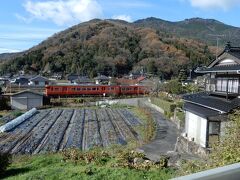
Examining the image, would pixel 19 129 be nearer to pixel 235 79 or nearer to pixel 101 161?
pixel 101 161

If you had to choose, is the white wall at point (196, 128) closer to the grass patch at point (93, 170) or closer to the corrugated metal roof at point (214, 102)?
the corrugated metal roof at point (214, 102)

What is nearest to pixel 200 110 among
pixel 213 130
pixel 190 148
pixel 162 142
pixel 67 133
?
pixel 213 130

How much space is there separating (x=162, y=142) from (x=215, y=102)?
460cm

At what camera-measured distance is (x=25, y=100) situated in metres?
36.6

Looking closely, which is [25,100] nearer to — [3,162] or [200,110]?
[200,110]

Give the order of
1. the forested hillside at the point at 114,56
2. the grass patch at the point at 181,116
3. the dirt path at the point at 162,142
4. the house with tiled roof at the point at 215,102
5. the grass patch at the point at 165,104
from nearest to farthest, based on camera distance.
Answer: the house with tiled roof at the point at 215,102
the dirt path at the point at 162,142
the grass patch at the point at 181,116
the grass patch at the point at 165,104
the forested hillside at the point at 114,56

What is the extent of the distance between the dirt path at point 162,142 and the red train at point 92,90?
819 inches

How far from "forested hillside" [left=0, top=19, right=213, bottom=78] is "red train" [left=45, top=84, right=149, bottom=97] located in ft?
96.7

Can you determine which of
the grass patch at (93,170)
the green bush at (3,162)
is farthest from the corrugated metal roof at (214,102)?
the green bush at (3,162)

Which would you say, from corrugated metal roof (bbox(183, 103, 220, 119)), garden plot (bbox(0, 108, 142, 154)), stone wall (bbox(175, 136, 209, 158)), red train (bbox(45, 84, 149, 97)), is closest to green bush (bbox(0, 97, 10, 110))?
red train (bbox(45, 84, 149, 97))

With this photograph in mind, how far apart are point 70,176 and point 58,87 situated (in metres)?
34.4

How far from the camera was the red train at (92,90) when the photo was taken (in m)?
42.8

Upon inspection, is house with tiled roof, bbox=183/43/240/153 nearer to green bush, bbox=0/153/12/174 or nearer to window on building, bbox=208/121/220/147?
window on building, bbox=208/121/220/147

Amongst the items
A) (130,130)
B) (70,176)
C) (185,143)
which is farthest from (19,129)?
(70,176)
